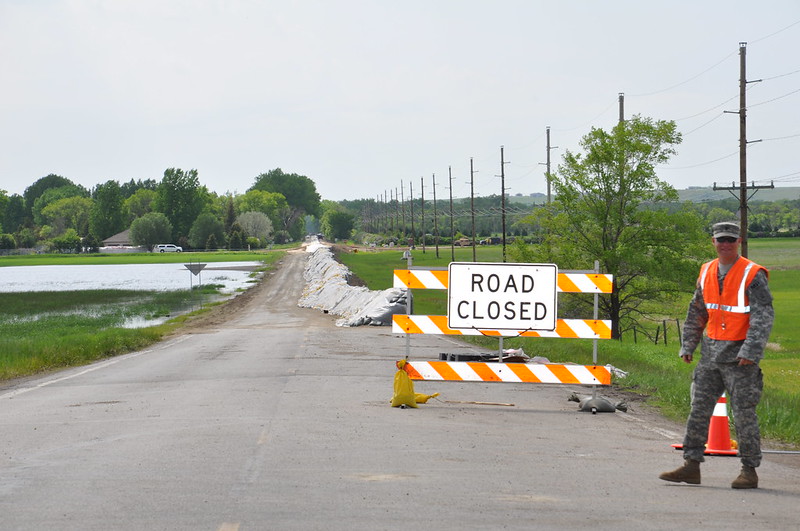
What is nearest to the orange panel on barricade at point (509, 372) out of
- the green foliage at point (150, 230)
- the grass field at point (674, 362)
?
the grass field at point (674, 362)

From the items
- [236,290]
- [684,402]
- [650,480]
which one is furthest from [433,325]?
[236,290]

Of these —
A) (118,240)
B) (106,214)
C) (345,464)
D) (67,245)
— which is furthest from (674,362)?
(106,214)

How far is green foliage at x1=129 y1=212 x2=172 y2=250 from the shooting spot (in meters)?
179

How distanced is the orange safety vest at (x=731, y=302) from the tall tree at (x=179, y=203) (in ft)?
615

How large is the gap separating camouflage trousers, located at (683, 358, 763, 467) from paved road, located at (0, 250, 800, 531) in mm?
318

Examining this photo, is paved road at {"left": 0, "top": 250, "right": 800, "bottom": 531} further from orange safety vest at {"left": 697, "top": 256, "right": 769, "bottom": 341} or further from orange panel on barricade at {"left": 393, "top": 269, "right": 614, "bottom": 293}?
orange panel on barricade at {"left": 393, "top": 269, "right": 614, "bottom": 293}

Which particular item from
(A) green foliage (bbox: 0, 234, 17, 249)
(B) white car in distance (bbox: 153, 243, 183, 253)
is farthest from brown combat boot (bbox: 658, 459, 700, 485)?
(A) green foliage (bbox: 0, 234, 17, 249)

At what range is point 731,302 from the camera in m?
7.62

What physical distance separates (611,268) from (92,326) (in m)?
21.3

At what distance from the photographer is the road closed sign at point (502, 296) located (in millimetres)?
11242

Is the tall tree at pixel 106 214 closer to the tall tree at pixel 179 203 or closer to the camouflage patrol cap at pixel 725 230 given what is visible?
the tall tree at pixel 179 203

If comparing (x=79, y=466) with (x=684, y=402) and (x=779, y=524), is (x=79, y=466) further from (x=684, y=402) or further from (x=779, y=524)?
(x=684, y=402)

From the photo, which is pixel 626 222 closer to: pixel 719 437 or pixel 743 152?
pixel 743 152

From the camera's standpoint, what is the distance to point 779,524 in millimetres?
6219
